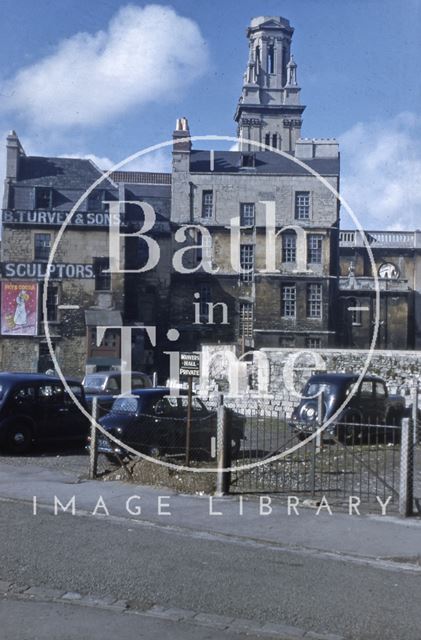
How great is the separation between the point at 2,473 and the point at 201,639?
330 inches

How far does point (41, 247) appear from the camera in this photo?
39469 mm

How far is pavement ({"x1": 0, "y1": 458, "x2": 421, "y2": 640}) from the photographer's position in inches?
241

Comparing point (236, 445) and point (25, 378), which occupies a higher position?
point (25, 378)

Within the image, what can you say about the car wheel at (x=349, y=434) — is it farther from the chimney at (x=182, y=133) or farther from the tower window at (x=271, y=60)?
the tower window at (x=271, y=60)

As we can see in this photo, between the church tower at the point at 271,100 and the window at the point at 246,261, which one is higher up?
the church tower at the point at 271,100

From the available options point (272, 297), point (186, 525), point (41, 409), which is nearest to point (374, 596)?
point (186, 525)

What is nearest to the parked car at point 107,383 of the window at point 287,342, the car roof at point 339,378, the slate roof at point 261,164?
the car roof at point 339,378

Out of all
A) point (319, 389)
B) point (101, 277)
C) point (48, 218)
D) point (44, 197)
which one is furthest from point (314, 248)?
point (319, 389)

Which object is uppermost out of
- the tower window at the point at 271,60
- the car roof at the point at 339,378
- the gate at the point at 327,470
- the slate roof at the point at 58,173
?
the tower window at the point at 271,60

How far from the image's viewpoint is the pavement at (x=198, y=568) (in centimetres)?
611

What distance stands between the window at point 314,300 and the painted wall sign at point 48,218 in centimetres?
1071

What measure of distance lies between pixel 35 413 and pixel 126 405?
228cm

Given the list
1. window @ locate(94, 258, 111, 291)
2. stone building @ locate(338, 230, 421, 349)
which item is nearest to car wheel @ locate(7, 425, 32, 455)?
window @ locate(94, 258, 111, 291)

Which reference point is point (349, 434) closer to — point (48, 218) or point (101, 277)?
point (101, 277)
